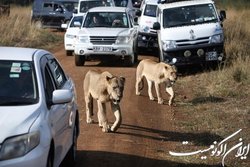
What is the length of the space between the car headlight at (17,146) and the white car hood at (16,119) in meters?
0.05

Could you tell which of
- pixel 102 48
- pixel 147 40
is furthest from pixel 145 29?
pixel 102 48

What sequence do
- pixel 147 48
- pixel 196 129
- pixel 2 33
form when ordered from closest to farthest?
pixel 196 129 → pixel 147 48 → pixel 2 33

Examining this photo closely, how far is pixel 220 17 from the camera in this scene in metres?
19.2

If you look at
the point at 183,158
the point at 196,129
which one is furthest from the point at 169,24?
the point at 183,158

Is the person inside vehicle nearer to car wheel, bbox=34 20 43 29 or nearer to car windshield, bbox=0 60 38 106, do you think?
car wheel, bbox=34 20 43 29

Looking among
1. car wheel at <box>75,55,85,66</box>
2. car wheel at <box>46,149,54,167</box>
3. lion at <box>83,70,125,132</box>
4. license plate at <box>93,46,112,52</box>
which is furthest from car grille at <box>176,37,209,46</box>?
car wheel at <box>46,149,54,167</box>

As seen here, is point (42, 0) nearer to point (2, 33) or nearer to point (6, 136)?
point (2, 33)

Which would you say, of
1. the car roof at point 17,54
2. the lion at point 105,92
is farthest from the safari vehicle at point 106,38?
the car roof at point 17,54

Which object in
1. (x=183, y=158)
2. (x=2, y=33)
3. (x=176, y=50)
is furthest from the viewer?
(x=2, y=33)

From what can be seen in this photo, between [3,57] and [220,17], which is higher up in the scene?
[3,57]

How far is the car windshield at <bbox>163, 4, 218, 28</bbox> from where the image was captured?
18861 mm

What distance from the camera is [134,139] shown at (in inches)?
409

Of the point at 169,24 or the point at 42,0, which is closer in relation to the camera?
the point at 169,24

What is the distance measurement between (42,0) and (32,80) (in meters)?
33.4
